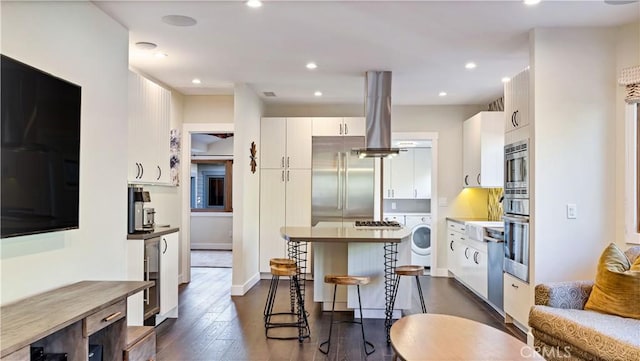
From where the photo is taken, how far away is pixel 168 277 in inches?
160

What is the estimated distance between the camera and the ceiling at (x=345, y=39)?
121 inches

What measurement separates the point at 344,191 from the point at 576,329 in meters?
4.01

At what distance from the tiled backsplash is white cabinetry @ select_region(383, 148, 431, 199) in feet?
Result: 4.32

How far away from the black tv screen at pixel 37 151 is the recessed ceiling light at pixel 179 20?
3.47ft

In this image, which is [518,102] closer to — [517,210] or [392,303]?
[517,210]

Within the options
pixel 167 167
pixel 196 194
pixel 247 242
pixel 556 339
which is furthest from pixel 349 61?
pixel 196 194

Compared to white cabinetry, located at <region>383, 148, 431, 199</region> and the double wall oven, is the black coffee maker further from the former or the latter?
white cabinetry, located at <region>383, 148, 431, 199</region>

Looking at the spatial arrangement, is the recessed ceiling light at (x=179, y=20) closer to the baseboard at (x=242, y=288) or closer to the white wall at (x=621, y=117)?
the baseboard at (x=242, y=288)

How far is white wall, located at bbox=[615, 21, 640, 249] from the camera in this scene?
10.8 feet

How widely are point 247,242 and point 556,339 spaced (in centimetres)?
379

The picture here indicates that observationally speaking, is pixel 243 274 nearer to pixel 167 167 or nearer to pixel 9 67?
pixel 167 167

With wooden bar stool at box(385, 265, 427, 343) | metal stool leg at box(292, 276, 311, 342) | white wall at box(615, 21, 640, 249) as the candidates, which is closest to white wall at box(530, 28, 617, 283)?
white wall at box(615, 21, 640, 249)

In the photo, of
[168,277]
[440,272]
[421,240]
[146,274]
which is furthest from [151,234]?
[421,240]

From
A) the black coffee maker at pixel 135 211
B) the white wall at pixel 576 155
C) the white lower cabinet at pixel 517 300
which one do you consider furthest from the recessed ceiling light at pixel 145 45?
the white lower cabinet at pixel 517 300
